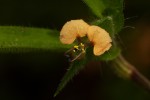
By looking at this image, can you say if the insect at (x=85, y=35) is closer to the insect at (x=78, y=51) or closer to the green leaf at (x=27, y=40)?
the insect at (x=78, y=51)

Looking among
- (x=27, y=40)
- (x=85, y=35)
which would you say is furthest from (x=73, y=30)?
(x=27, y=40)

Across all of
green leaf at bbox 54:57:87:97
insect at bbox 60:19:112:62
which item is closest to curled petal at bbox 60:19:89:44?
insect at bbox 60:19:112:62

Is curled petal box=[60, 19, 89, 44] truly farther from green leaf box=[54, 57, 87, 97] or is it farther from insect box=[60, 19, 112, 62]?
green leaf box=[54, 57, 87, 97]

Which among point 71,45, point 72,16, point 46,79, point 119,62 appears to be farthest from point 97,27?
point 46,79

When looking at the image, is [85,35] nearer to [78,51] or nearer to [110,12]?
[78,51]

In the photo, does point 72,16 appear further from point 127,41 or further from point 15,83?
point 15,83
